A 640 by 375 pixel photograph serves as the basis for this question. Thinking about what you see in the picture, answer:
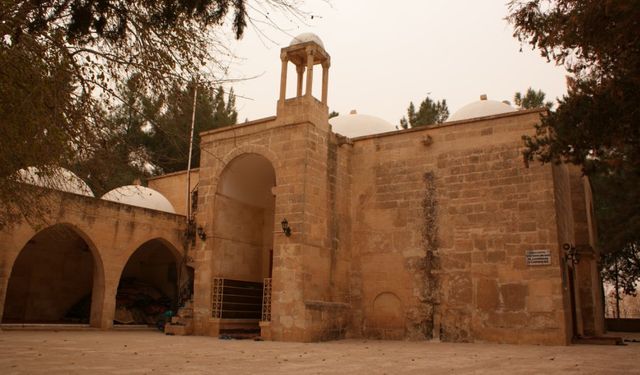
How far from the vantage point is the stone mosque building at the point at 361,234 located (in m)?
11.4

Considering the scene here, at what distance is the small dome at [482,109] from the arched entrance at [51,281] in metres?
11.4

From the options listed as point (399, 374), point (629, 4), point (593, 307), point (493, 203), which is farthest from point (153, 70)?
point (593, 307)

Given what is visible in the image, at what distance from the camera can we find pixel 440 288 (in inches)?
476

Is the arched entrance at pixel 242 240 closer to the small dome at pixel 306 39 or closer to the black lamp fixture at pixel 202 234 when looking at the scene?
the black lamp fixture at pixel 202 234

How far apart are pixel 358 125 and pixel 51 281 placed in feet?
34.0

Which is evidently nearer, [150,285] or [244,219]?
[244,219]

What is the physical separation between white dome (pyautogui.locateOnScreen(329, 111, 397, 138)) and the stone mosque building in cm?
219

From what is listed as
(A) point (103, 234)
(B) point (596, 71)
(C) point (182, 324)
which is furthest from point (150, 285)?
(B) point (596, 71)

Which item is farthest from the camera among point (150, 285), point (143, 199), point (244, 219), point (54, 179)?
point (150, 285)

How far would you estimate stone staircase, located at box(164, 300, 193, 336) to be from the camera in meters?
12.7

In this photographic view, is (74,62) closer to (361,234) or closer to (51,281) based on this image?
(361,234)

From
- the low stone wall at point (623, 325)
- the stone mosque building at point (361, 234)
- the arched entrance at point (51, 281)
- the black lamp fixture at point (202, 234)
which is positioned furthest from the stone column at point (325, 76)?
the low stone wall at point (623, 325)

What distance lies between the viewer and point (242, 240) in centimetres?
1451

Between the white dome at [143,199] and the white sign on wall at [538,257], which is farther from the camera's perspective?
the white dome at [143,199]
